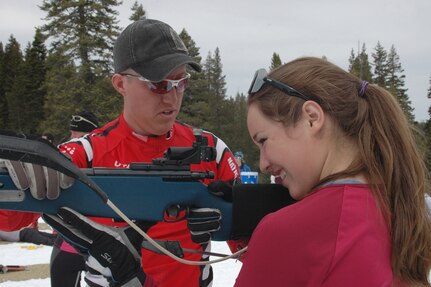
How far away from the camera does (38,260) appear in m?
7.49

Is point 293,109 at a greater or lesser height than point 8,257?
greater

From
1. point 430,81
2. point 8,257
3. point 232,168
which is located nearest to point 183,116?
point 430,81

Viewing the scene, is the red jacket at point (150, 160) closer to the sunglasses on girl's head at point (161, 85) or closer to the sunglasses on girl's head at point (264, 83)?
the sunglasses on girl's head at point (161, 85)

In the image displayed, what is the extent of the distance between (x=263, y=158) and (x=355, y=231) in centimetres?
44

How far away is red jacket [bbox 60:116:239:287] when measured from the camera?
2160 millimetres

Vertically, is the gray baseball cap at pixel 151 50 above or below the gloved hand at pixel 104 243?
above

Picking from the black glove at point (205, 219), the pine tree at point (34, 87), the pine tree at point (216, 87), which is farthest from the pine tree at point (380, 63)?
the black glove at point (205, 219)

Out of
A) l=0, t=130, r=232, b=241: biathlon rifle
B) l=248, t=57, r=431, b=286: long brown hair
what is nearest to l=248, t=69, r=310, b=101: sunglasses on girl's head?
l=248, t=57, r=431, b=286: long brown hair

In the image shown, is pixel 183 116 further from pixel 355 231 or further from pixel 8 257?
pixel 355 231

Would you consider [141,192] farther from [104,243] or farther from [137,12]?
[137,12]

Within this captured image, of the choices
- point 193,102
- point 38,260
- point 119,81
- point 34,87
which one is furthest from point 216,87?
point 119,81

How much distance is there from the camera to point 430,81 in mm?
36531

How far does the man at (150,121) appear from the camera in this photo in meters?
2.17

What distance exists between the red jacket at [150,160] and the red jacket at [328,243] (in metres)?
1.03
